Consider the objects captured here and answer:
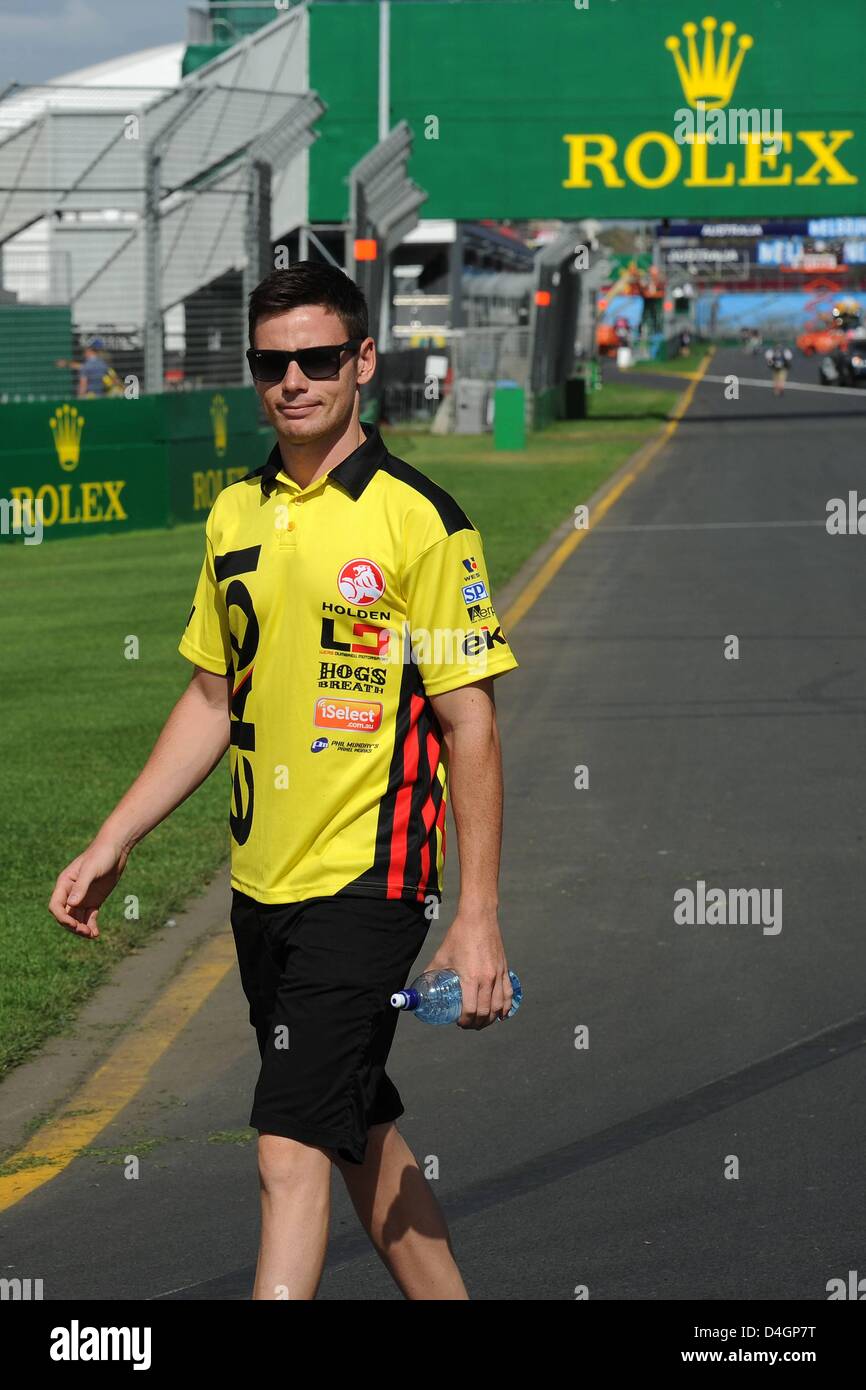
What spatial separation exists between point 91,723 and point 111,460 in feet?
35.7

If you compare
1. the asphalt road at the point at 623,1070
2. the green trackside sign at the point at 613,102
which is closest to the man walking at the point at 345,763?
the asphalt road at the point at 623,1070

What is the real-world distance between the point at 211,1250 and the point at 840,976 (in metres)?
2.85

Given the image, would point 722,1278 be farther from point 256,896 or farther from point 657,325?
point 657,325

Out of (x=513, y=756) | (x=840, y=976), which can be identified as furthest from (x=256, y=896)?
(x=513, y=756)

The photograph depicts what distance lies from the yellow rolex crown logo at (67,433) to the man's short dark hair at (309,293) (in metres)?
18.0

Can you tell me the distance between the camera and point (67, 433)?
21656mm

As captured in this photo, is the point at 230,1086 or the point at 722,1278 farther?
the point at 230,1086

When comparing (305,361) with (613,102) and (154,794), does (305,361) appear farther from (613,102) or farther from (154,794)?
(613,102)

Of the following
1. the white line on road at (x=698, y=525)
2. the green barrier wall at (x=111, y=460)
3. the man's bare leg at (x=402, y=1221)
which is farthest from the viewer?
the white line on road at (x=698, y=525)

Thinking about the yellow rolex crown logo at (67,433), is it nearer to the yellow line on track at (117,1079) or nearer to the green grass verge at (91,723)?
the green grass verge at (91,723)

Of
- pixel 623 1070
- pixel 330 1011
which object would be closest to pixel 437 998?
pixel 330 1011

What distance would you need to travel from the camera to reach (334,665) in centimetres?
381

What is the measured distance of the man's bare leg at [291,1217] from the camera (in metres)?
3.62

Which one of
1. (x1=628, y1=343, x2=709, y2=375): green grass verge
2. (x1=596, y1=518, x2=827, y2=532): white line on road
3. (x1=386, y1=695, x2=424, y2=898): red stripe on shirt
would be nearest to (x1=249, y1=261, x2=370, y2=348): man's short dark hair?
(x1=386, y1=695, x2=424, y2=898): red stripe on shirt
